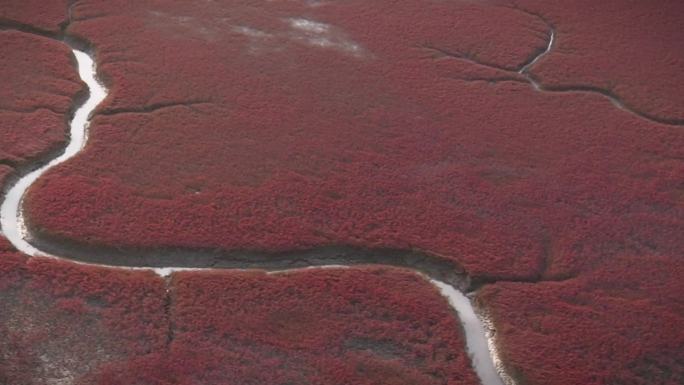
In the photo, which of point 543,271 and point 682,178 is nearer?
point 543,271

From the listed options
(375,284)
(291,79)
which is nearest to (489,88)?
(291,79)

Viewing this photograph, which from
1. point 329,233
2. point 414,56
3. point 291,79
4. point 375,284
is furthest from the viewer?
point 414,56

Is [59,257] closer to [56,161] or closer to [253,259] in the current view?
[56,161]

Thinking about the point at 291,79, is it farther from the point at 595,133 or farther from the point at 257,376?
the point at 257,376

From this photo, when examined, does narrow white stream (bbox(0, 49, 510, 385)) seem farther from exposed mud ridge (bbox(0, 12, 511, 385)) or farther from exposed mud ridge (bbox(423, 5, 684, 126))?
exposed mud ridge (bbox(423, 5, 684, 126))

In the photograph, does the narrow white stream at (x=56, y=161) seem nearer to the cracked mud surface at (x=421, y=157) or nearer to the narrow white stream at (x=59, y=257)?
the narrow white stream at (x=59, y=257)

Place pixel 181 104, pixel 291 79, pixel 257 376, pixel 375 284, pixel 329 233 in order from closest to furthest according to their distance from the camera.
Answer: pixel 257 376, pixel 375 284, pixel 329 233, pixel 181 104, pixel 291 79
